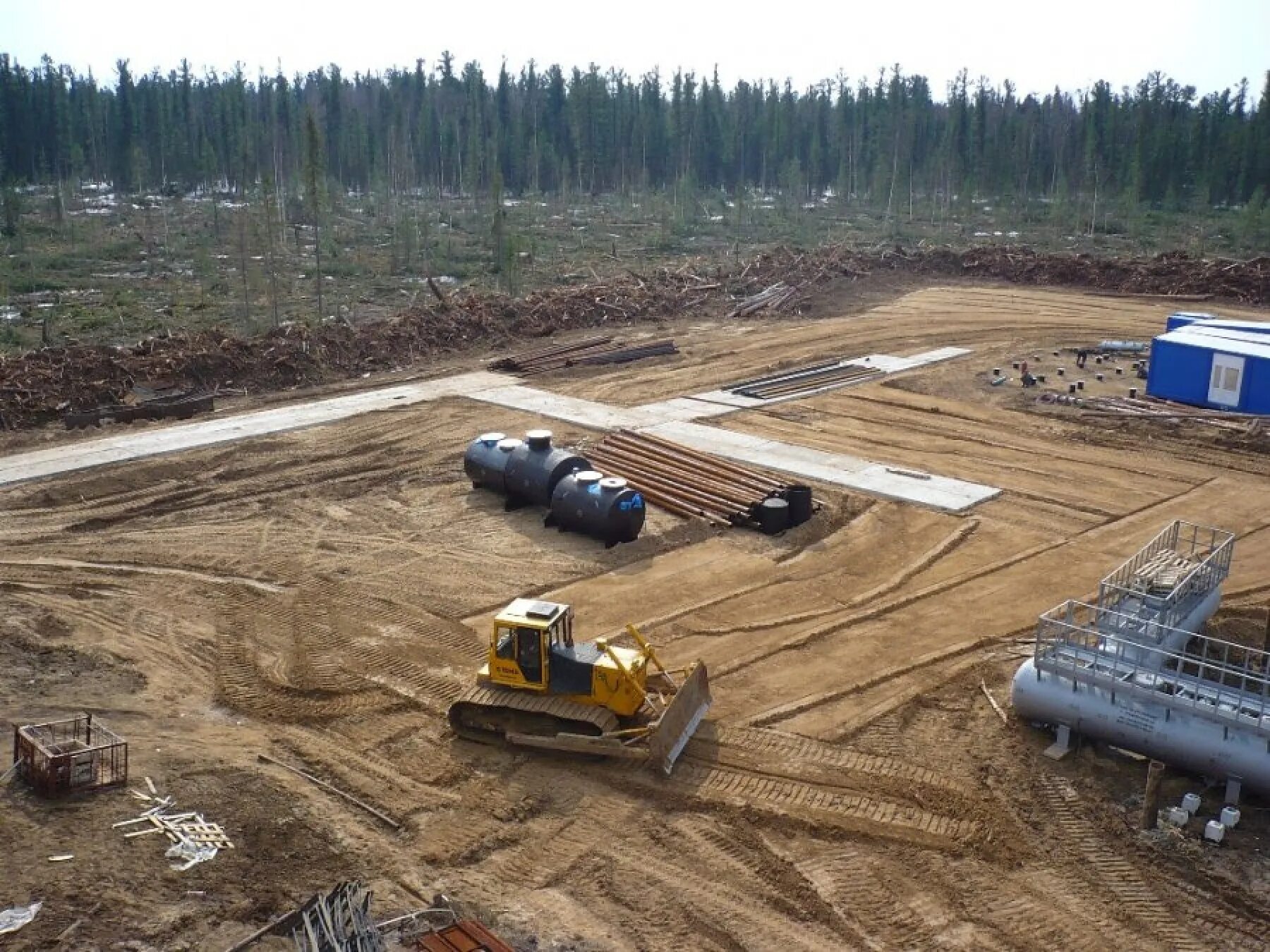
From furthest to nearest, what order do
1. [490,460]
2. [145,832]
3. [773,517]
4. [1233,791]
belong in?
[490,460] → [773,517] → [1233,791] → [145,832]

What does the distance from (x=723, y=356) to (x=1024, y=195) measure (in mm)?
57992

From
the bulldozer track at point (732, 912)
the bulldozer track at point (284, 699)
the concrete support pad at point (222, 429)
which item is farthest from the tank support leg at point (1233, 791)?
the concrete support pad at point (222, 429)

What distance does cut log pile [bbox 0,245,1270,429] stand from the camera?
30.0 meters

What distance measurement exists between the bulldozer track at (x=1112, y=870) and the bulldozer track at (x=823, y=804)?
3.35 feet

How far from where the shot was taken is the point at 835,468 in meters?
24.9

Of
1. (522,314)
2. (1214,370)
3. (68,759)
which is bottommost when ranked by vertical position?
(68,759)

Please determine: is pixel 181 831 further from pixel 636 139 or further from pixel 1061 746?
pixel 636 139

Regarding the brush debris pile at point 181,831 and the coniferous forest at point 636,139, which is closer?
the brush debris pile at point 181,831

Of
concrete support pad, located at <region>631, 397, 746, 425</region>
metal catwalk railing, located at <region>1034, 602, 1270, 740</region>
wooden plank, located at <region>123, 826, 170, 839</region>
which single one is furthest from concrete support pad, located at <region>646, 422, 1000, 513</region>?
wooden plank, located at <region>123, 826, 170, 839</region>

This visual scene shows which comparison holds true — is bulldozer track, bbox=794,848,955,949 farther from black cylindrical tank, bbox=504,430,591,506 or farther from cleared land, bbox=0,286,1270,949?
black cylindrical tank, bbox=504,430,591,506

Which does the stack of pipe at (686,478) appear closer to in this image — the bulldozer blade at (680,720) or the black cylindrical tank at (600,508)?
the black cylindrical tank at (600,508)

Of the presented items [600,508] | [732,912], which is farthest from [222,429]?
[732,912]

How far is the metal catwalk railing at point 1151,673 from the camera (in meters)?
12.7

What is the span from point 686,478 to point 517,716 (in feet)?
33.4
